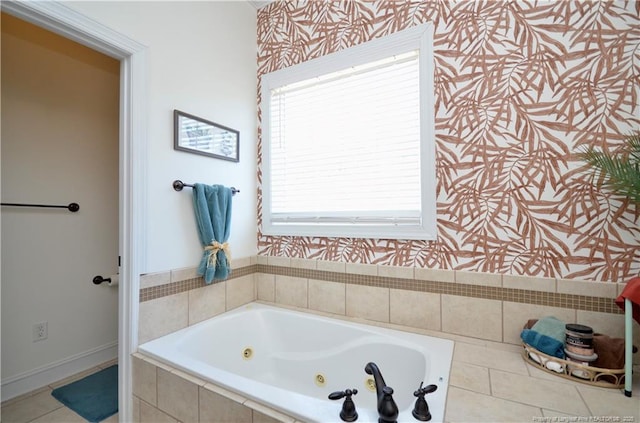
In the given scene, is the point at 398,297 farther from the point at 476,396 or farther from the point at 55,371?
the point at 55,371

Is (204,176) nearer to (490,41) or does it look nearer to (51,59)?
(51,59)

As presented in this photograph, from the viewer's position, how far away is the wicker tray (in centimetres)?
109

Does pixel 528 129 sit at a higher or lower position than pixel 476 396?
higher

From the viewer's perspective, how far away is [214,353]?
5.49 feet

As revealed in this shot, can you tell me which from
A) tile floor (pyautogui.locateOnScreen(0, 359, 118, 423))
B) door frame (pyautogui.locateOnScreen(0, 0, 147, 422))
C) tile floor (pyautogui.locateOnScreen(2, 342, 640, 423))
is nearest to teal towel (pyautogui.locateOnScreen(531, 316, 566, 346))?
tile floor (pyautogui.locateOnScreen(2, 342, 640, 423))

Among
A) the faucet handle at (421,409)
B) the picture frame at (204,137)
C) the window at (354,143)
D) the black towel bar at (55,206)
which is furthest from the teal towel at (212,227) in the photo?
the faucet handle at (421,409)

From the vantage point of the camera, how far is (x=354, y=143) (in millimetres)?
1837

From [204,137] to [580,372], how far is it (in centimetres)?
223

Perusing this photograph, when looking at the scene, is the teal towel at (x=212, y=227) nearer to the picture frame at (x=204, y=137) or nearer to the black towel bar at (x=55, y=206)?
the picture frame at (x=204, y=137)

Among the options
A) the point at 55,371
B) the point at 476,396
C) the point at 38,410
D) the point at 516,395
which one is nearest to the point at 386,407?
the point at 476,396

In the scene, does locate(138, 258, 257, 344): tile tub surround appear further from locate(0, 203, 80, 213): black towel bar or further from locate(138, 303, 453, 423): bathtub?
locate(0, 203, 80, 213): black towel bar

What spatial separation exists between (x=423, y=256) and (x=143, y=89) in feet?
5.89

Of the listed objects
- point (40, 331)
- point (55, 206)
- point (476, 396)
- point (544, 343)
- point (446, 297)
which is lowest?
point (40, 331)

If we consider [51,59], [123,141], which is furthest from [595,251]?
[51,59]
